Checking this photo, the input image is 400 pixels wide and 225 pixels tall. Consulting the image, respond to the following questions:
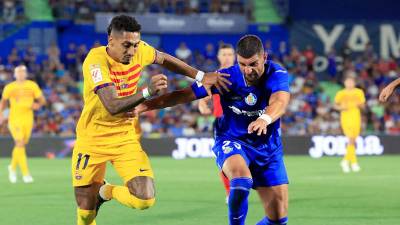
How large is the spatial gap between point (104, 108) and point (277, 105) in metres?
1.50

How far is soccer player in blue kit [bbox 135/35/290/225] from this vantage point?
748 cm

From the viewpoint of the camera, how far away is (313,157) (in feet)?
80.0

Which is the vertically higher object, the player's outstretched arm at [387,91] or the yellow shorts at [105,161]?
the player's outstretched arm at [387,91]

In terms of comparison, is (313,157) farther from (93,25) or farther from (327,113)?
(93,25)

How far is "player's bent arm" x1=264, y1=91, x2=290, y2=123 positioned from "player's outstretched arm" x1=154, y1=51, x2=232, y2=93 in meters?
0.40

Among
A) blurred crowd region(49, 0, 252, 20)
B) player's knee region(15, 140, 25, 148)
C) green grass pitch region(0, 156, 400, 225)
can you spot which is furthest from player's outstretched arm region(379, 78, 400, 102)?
blurred crowd region(49, 0, 252, 20)

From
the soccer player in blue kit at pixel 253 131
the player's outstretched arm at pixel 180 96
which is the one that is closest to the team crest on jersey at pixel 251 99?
the soccer player in blue kit at pixel 253 131

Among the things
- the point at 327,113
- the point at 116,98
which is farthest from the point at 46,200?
the point at 327,113

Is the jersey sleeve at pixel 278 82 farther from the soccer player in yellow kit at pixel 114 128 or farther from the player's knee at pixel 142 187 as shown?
the player's knee at pixel 142 187

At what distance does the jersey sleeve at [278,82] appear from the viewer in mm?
7668

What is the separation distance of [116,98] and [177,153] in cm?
1736

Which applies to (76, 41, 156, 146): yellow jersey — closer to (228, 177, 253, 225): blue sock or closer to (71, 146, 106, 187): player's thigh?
(71, 146, 106, 187): player's thigh

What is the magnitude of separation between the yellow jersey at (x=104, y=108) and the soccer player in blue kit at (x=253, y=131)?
8.7 inches

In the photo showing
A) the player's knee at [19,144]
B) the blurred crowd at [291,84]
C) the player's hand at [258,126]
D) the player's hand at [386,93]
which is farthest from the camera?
the blurred crowd at [291,84]
